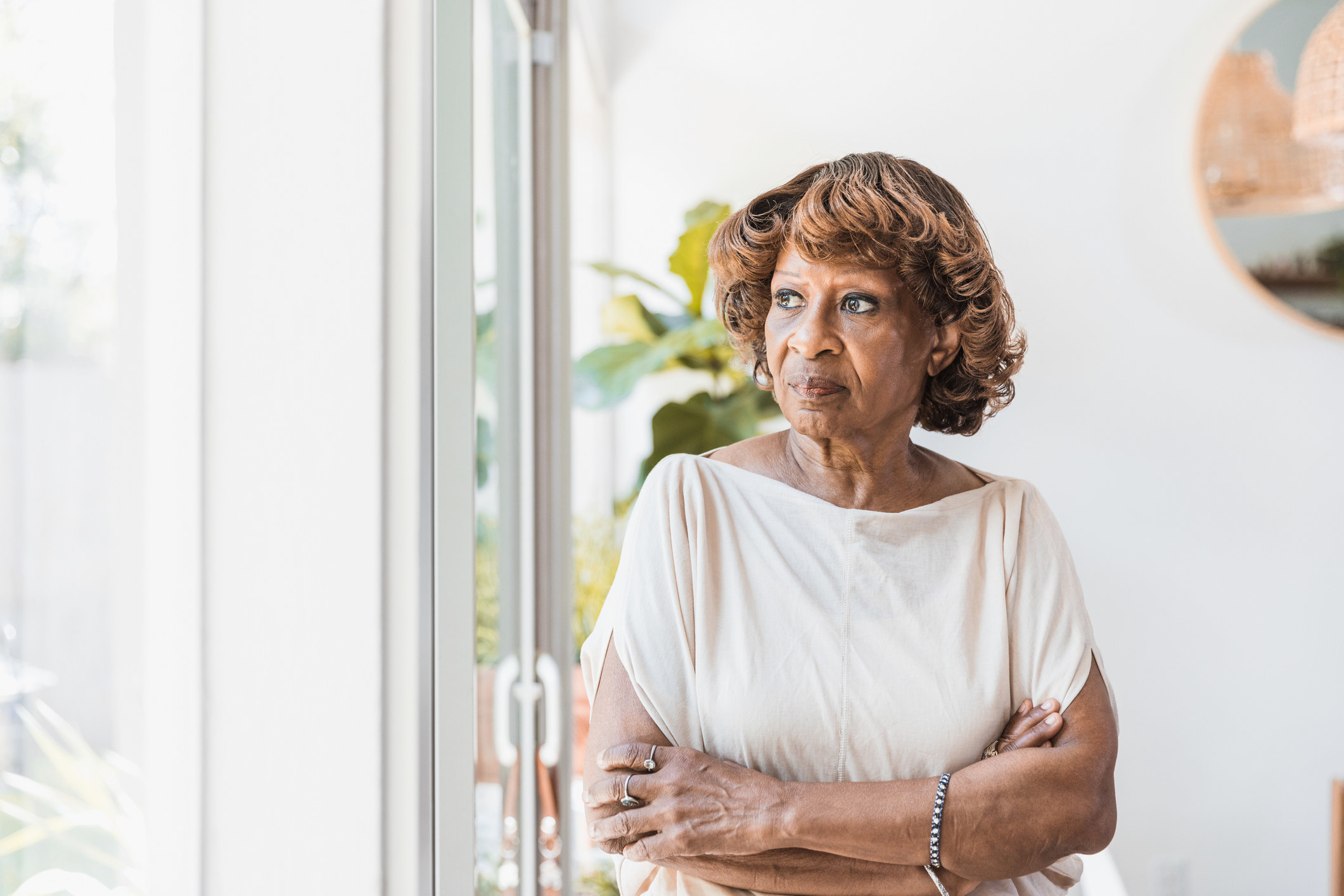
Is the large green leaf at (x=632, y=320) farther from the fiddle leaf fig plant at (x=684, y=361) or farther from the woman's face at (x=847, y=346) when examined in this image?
the woman's face at (x=847, y=346)

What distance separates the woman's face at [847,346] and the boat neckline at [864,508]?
2.2 inches

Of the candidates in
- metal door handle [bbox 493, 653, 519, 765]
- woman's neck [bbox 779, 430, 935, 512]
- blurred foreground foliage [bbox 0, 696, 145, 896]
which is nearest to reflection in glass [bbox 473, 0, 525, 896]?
metal door handle [bbox 493, 653, 519, 765]

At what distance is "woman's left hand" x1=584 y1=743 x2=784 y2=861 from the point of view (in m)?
0.62

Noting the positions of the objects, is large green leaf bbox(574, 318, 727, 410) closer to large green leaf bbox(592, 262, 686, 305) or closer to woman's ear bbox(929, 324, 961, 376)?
large green leaf bbox(592, 262, 686, 305)

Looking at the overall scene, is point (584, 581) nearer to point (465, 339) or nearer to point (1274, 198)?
point (465, 339)

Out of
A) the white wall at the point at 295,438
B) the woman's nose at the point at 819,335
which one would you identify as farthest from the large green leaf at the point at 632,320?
the woman's nose at the point at 819,335

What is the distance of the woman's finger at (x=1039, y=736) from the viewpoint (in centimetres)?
63

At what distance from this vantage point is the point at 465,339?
94cm

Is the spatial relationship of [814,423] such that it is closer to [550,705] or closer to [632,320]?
[632,320]

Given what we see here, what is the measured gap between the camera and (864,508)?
682mm

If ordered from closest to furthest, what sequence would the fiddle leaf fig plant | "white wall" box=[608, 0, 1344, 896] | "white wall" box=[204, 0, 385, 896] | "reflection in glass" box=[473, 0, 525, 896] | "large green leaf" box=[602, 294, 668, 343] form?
"white wall" box=[204, 0, 385, 896]
"white wall" box=[608, 0, 1344, 896]
the fiddle leaf fig plant
"reflection in glass" box=[473, 0, 525, 896]
"large green leaf" box=[602, 294, 668, 343]

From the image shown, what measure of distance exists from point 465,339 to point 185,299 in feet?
0.89

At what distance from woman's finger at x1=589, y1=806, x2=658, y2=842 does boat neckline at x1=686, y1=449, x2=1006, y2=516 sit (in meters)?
0.27

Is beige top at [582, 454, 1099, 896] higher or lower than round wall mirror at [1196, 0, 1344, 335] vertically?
lower
